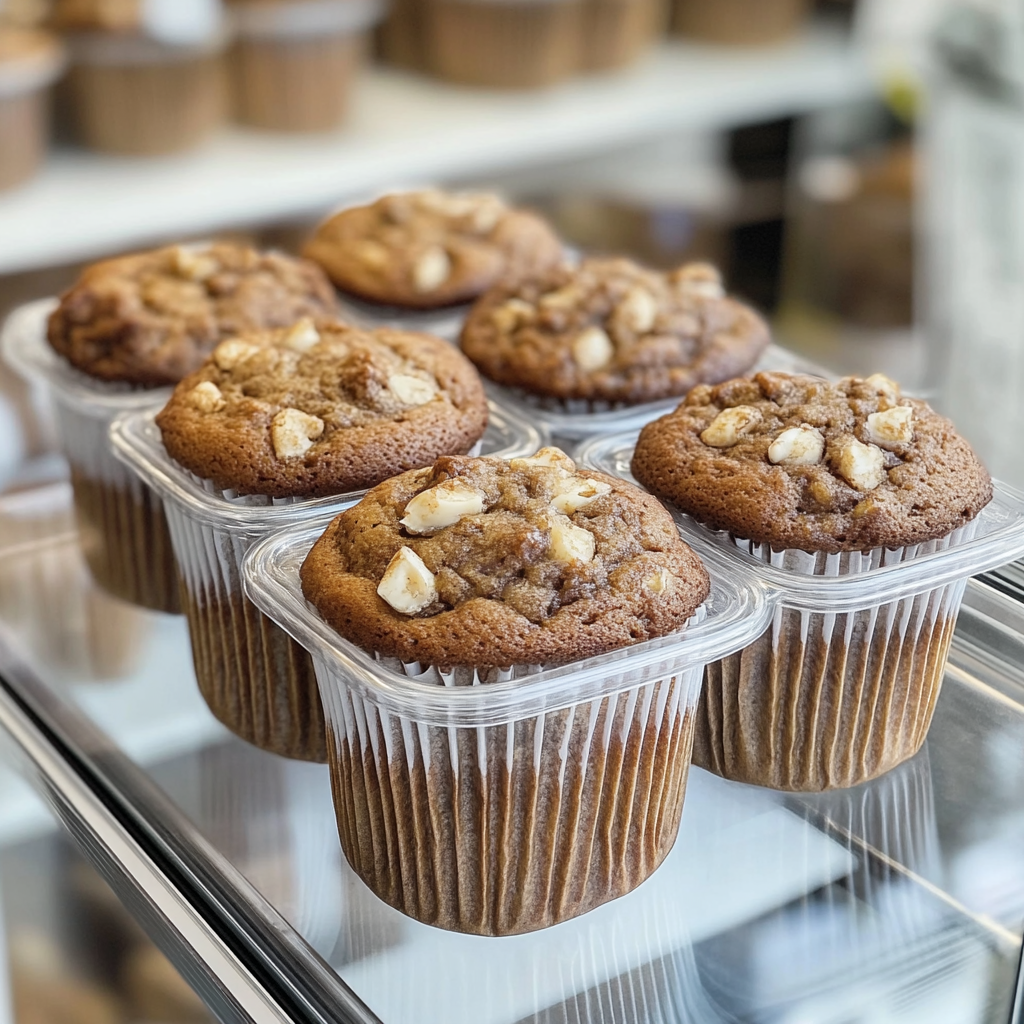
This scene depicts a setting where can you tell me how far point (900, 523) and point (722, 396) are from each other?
0.75 feet

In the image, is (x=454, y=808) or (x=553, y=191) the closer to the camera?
(x=454, y=808)

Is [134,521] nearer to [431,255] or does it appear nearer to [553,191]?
[431,255]

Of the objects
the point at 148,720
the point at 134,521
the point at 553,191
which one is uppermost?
the point at 134,521

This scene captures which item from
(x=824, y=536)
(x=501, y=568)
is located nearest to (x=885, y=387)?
(x=824, y=536)

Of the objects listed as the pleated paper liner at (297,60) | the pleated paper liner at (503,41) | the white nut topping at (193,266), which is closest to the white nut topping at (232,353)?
the white nut topping at (193,266)

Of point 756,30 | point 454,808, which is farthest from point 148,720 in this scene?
point 756,30

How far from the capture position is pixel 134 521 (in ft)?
4.95

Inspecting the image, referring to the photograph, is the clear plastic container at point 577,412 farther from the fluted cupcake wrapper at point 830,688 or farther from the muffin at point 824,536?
the fluted cupcake wrapper at point 830,688

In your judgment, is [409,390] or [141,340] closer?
[409,390]

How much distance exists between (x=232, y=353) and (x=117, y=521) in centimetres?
32

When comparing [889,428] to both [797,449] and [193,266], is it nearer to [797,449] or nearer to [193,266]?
[797,449]

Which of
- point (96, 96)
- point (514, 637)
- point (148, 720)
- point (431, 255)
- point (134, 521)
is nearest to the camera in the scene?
point (514, 637)

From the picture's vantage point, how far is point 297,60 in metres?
2.94

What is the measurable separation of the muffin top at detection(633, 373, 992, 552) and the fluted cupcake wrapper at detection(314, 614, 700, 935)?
15 centimetres
